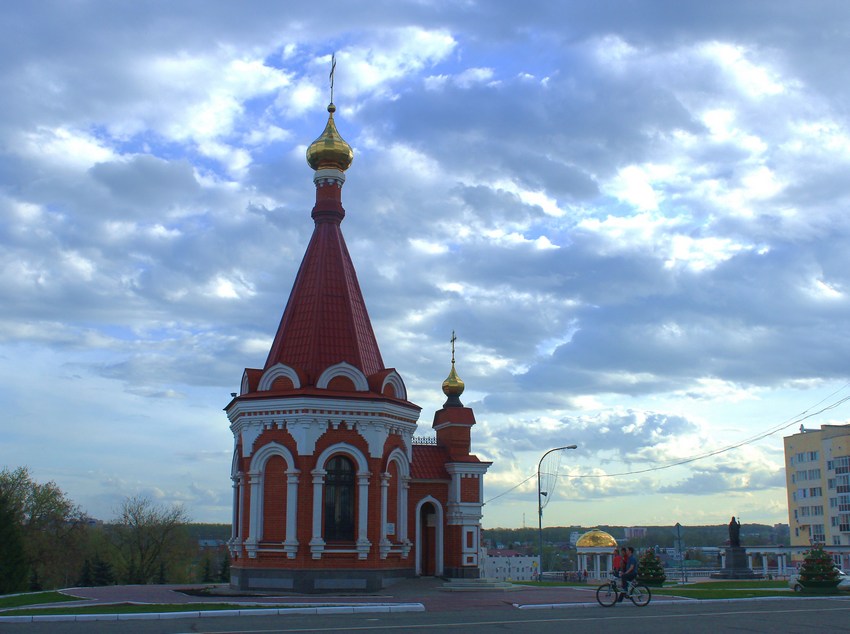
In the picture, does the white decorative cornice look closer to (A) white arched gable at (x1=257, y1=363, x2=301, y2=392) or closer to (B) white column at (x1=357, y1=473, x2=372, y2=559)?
(A) white arched gable at (x1=257, y1=363, x2=301, y2=392)

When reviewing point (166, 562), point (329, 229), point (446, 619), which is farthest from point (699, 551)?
point (446, 619)

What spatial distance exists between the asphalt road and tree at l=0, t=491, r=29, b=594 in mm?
19196

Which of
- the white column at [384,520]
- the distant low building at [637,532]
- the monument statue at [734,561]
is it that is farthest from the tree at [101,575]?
the distant low building at [637,532]

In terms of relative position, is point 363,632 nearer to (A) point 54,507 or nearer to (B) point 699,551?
(A) point 54,507

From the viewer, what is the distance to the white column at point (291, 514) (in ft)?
80.8

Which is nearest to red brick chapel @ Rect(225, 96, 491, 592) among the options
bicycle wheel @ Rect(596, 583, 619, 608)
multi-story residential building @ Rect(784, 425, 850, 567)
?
bicycle wheel @ Rect(596, 583, 619, 608)

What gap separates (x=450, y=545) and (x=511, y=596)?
7.28 metres

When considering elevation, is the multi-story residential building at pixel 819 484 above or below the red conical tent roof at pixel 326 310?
below

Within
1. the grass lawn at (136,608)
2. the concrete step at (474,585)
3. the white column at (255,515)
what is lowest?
the concrete step at (474,585)

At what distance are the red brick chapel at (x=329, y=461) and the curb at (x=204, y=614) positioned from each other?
671cm

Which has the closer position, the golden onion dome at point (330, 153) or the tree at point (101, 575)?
the golden onion dome at point (330, 153)

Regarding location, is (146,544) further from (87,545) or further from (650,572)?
(650,572)

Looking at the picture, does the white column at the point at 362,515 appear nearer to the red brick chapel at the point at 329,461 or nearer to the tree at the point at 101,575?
the red brick chapel at the point at 329,461

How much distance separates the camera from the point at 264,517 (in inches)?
996
